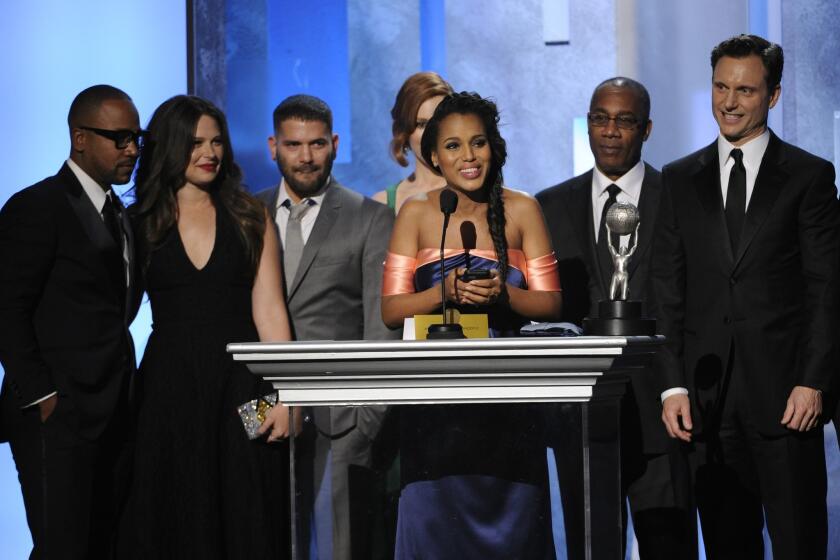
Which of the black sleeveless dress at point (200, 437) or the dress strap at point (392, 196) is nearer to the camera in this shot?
the black sleeveless dress at point (200, 437)

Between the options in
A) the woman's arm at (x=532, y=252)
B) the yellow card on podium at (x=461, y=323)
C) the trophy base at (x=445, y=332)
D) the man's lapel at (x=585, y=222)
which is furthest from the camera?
the man's lapel at (x=585, y=222)

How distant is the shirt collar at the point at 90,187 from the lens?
3.54 metres

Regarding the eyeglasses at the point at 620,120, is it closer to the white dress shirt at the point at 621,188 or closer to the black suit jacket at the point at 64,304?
the white dress shirt at the point at 621,188

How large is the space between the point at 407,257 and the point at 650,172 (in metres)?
1.07

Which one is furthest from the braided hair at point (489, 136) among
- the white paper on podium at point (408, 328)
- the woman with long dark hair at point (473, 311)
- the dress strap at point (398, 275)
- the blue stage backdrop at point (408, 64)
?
the blue stage backdrop at point (408, 64)

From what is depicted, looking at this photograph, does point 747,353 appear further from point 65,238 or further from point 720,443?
point 65,238

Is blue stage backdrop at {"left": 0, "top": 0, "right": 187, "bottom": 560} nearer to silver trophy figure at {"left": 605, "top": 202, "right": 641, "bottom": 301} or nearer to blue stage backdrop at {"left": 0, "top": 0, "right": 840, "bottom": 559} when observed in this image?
blue stage backdrop at {"left": 0, "top": 0, "right": 840, "bottom": 559}

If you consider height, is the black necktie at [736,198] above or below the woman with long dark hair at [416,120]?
below

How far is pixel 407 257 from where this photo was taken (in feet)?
11.4

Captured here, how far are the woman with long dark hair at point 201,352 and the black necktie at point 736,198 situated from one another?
1.30m

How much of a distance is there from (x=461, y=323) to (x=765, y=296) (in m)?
1.11

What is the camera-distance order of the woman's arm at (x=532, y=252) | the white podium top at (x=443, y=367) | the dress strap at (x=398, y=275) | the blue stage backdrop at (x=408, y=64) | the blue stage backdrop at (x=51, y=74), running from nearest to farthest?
the white podium top at (x=443, y=367) < the woman's arm at (x=532, y=252) < the dress strap at (x=398, y=275) < the blue stage backdrop at (x=51, y=74) < the blue stage backdrop at (x=408, y=64)

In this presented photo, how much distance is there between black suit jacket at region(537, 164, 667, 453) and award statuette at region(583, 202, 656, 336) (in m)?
1.00

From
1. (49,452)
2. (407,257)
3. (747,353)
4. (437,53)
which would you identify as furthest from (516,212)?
(437,53)
